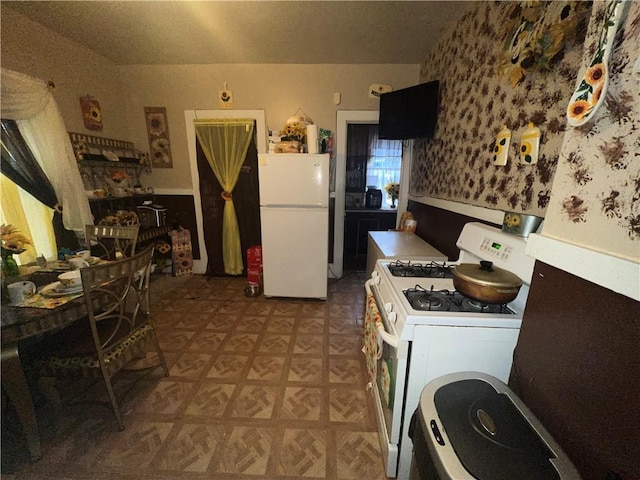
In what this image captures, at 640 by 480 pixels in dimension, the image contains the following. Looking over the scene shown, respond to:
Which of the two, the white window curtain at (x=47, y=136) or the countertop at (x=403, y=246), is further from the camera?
the countertop at (x=403, y=246)

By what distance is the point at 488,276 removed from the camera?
100 centimetres

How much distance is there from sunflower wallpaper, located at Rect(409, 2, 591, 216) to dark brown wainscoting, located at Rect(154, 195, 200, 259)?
2963mm

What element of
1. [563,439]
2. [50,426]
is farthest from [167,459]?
[563,439]

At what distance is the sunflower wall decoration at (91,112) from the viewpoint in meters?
2.59

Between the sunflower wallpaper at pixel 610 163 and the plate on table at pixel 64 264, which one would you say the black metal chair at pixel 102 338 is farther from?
the sunflower wallpaper at pixel 610 163

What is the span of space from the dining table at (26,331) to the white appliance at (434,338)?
1.47 metres

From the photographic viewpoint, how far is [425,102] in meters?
2.36

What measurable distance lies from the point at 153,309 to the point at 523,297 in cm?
303

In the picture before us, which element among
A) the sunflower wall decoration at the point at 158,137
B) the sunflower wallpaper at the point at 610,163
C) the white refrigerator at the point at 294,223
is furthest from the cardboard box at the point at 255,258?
the sunflower wallpaper at the point at 610,163

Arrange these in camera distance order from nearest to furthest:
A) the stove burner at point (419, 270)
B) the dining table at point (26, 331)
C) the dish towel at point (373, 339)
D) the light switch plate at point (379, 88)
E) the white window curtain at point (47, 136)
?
the dining table at point (26, 331) < the dish towel at point (373, 339) < the stove burner at point (419, 270) < the white window curtain at point (47, 136) < the light switch plate at point (379, 88)

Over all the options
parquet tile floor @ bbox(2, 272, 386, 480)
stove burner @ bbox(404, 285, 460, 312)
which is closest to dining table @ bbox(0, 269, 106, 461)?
parquet tile floor @ bbox(2, 272, 386, 480)

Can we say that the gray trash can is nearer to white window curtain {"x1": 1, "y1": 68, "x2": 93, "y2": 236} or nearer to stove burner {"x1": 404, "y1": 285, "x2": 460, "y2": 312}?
stove burner {"x1": 404, "y1": 285, "x2": 460, "y2": 312}

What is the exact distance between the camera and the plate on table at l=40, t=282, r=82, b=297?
1.33 meters

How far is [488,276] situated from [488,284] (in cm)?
4
